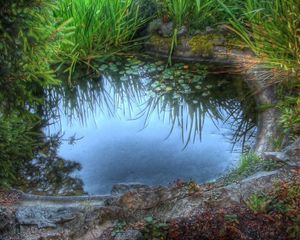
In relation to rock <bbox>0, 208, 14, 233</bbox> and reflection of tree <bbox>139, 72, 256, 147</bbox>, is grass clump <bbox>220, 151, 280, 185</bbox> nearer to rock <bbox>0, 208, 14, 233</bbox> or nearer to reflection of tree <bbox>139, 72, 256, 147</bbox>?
reflection of tree <bbox>139, 72, 256, 147</bbox>

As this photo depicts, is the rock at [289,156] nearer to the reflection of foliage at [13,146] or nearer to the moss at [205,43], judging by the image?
the reflection of foliage at [13,146]

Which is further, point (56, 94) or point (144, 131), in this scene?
point (56, 94)

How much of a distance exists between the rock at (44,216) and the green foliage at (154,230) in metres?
0.57

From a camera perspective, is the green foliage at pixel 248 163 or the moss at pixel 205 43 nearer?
the green foliage at pixel 248 163

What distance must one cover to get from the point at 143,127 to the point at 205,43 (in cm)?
192

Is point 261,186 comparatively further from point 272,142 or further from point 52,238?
point 52,238

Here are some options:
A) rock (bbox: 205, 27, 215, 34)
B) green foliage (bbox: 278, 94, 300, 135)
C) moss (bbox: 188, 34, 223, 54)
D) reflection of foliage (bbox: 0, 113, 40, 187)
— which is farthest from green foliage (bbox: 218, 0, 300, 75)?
reflection of foliage (bbox: 0, 113, 40, 187)

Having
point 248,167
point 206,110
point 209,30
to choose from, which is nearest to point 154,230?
point 248,167

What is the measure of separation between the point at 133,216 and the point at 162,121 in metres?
2.11

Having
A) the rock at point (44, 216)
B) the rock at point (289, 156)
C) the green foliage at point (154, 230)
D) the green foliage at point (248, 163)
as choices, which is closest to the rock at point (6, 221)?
the rock at point (44, 216)

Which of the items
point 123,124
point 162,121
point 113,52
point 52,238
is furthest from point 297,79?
point 52,238

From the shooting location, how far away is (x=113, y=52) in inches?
293

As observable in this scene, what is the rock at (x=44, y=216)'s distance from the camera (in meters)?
4.16

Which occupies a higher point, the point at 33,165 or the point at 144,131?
the point at 144,131
